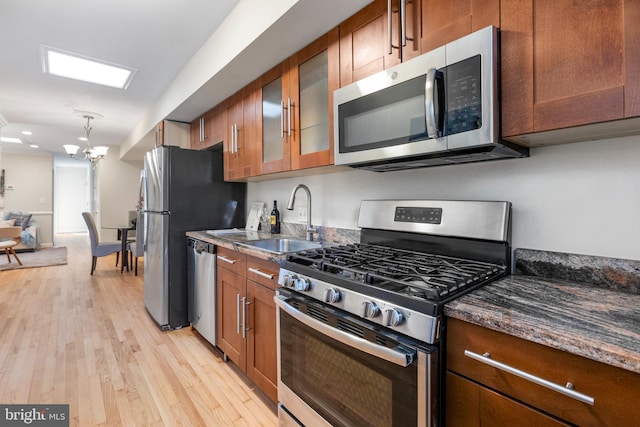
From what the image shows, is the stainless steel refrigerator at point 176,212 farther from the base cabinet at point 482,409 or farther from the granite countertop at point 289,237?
the base cabinet at point 482,409

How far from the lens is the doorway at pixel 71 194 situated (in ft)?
33.2

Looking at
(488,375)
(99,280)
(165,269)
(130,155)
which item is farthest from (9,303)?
(488,375)

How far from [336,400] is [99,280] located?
4534 mm

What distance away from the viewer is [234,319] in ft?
6.51

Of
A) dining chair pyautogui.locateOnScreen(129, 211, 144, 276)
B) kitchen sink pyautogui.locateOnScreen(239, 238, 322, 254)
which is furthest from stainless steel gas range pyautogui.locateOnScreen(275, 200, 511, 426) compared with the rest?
dining chair pyautogui.locateOnScreen(129, 211, 144, 276)

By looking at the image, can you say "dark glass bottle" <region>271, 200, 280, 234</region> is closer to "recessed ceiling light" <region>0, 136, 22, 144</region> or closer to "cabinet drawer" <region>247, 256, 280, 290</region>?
"cabinet drawer" <region>247, 256, 280, 290</region>

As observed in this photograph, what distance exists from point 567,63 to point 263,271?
145 centimetres

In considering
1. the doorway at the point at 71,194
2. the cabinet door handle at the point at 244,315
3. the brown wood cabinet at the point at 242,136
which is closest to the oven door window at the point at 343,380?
the cabinet door handle at the point at 244,315

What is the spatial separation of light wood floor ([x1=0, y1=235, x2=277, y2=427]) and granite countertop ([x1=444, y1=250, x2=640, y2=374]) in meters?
1.29

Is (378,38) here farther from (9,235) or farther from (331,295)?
(9,235)

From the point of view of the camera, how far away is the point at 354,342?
1.00m

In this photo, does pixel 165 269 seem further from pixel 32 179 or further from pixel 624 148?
pixel 32 179

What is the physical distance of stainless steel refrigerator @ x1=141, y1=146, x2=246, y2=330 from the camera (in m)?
2.66

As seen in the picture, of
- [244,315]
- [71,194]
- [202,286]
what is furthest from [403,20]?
[71,194]
